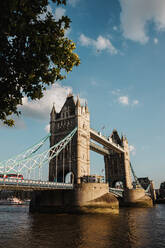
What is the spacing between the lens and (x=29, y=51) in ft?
31.4

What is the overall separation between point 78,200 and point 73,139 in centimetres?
1512

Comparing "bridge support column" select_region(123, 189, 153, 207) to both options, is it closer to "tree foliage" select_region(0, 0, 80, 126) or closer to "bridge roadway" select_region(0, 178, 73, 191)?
"bridge roadway" select_region(0, 178, 73, 191)

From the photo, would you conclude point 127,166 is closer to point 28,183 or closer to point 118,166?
point 118,166

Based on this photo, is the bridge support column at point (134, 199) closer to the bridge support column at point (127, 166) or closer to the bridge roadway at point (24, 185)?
the bridge support column at point (127, 166)

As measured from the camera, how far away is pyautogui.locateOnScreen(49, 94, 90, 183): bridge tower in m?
44.9

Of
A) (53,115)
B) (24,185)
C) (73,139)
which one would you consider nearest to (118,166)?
(73,139)

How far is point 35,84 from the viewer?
36.1 feet

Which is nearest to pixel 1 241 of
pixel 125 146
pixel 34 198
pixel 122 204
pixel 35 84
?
pixel 35 84

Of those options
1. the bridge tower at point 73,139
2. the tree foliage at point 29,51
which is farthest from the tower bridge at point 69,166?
the tree foliage at point 29,51

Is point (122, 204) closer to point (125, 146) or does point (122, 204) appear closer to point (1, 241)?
point (125, 146)

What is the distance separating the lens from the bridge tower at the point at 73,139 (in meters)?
44.9

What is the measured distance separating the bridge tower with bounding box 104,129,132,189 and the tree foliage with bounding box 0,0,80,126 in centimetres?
6959

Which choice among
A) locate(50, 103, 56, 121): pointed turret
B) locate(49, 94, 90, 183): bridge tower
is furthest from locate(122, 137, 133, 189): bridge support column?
locate(50, 103, 56, 121): pointed turret

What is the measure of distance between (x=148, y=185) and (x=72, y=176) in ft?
221
